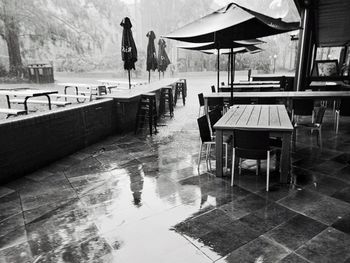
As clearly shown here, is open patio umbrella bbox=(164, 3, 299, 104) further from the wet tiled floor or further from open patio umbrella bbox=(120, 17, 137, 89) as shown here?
open patio umbrella bbox=(120, 17, 137, 89)

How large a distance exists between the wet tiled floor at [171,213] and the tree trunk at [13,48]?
59.3ft

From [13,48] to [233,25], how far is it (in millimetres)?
20629

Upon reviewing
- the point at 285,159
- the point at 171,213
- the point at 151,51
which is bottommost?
the point at 171,213

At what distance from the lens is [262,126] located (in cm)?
356

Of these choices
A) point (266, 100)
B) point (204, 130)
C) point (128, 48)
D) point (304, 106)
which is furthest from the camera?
point (128, 48)

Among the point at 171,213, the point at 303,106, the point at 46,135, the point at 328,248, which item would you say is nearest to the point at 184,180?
the point at 171,213

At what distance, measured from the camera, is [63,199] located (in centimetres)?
346

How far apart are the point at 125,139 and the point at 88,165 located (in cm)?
177

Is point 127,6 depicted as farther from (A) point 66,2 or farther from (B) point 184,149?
(B) point 184,149

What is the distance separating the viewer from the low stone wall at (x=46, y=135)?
155 inches

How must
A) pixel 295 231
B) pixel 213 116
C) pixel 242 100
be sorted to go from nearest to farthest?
pixel 295 231
pixel 213 116
pixel 242 100

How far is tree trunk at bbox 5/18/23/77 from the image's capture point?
1835cm

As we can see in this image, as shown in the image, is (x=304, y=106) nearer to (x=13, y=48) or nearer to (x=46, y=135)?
(x=46, y=135)

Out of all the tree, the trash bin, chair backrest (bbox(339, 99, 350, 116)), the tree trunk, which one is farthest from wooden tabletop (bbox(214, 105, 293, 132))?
the tree
